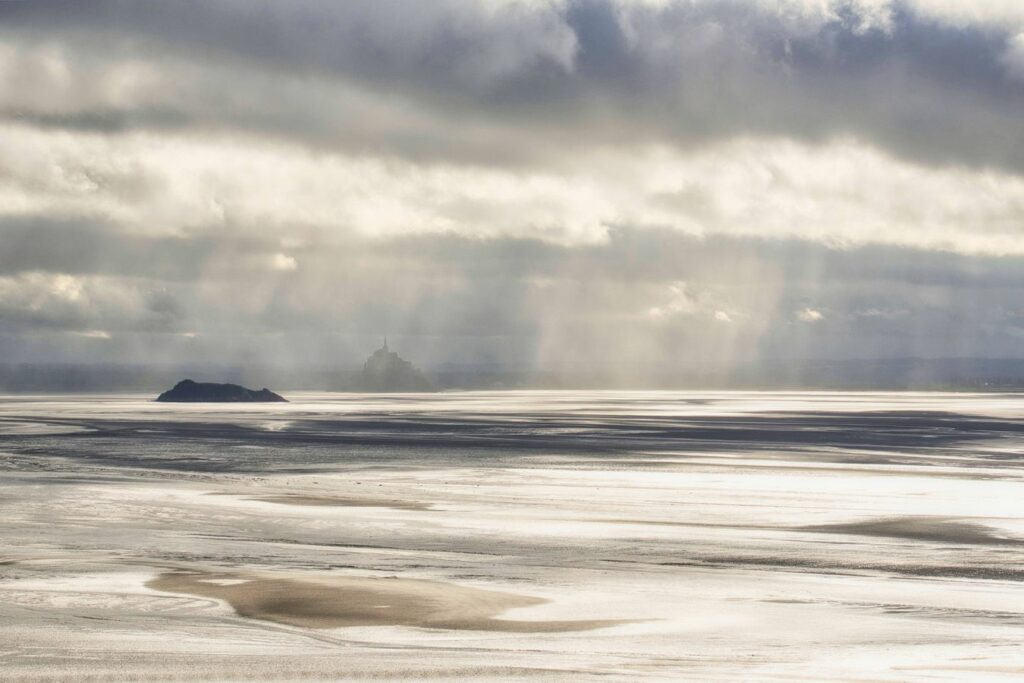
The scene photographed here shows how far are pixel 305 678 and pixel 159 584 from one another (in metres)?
7.76

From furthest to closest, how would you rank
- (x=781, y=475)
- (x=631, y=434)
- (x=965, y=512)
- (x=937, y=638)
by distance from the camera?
(x=631, y=434), (x=781, y=475), (x=965, y=512), (x=937, y=638)

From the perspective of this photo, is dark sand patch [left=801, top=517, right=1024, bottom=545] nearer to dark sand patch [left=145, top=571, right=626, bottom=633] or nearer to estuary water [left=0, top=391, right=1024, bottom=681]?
estuary water [left=0, top=391, right=1024, bottom=681]

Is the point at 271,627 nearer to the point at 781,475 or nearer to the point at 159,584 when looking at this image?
the point at 159,584

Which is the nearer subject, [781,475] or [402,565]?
[402,565]

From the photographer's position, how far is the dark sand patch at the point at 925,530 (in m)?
28.7

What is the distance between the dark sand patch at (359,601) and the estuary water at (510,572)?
0.08 m

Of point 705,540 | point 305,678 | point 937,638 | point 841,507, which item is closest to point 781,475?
point 841,507

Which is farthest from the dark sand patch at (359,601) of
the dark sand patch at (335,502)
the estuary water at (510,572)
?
the dark sand patch at (335,502)

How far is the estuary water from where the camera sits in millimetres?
15898

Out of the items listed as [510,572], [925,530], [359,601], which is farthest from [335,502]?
[925,530]

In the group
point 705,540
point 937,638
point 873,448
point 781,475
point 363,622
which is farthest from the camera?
point 873,448

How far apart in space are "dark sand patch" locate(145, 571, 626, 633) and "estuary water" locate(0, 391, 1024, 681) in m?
0.08

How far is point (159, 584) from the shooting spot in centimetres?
2144

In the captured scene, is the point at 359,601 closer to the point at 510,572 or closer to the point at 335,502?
the point at 510,572
